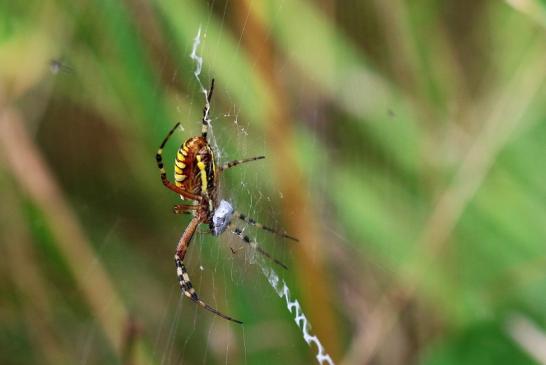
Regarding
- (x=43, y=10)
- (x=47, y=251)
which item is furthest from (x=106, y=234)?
(x=43, y=10)

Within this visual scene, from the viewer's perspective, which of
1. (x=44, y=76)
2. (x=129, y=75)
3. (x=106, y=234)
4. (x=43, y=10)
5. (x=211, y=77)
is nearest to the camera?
(x=211, y=77)

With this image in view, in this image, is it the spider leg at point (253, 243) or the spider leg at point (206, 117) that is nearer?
the spider leg at point (206, 117)

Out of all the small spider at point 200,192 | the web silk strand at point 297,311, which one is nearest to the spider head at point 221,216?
the small spider at point 200,192

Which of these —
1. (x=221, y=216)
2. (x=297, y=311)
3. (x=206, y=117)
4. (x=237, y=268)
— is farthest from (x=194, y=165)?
(x=297, y=311)

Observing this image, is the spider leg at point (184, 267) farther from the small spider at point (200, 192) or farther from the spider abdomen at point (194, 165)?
the spider abdomen at point (194, 165)

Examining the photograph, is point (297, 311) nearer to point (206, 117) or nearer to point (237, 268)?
point (237, 268)

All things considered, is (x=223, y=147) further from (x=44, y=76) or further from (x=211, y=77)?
(x=44, y=76)
